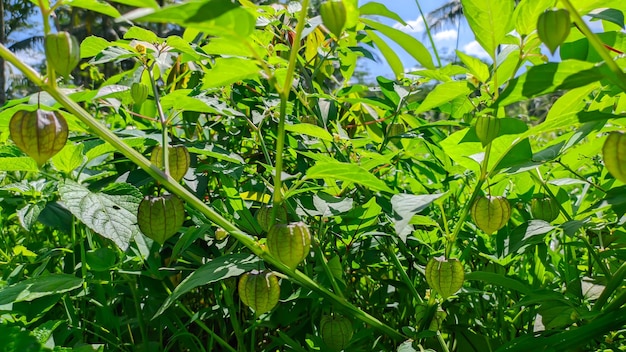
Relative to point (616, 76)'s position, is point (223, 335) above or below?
below

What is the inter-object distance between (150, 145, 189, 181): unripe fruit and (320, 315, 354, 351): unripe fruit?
0.26m

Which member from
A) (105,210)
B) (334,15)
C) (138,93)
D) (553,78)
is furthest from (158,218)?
(553,78)

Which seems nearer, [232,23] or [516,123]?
[232,23]

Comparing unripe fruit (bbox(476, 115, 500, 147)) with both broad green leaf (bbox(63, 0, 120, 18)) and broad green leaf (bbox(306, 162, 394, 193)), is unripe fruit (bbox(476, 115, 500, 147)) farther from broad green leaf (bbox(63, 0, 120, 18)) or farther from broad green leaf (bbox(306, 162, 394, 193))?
broad green leaf (bbox(63, 0, 120, 18))

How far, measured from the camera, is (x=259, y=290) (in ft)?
1.91

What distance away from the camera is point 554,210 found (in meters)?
0.71

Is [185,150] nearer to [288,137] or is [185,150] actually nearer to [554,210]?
[288,137]

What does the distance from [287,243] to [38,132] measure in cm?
23

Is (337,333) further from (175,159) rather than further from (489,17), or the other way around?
(489,17)

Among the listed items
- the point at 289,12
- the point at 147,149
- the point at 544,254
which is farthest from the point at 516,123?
the point at 147,149

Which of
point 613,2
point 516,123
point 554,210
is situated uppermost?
point 613,2

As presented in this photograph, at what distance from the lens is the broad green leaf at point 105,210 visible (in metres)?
0.57

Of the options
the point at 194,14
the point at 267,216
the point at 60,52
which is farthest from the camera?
the point at 267,216

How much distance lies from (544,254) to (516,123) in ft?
1.15
